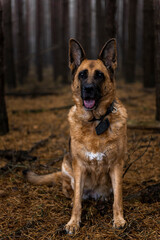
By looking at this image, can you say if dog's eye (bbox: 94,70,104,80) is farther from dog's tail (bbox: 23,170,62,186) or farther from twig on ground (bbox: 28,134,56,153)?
twig on ground (bbox: 28,134,56,153)

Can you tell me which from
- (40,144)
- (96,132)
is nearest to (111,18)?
(40,144)

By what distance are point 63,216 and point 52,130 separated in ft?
13.3

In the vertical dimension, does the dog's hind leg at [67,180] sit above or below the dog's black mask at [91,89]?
below

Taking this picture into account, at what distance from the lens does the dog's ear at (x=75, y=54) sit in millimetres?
3162

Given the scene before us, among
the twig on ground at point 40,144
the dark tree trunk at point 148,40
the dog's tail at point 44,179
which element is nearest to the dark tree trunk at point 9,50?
the dark tree trunk at point 148,40

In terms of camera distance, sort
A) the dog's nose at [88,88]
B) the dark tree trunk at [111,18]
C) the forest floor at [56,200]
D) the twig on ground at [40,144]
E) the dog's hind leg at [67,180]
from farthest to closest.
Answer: the dark tree trunk at [111,18]
the twig on ground at [40,144]
the dog's hind leg at [67,180]
the dog's nose at [88,88]
the forest floor at [56,200]

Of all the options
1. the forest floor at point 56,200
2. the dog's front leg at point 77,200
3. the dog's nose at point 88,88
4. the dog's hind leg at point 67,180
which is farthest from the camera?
the dog's hind leg at point 67,180

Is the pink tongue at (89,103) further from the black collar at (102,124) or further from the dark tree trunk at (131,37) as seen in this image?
the dark tree trunk at (131,37)

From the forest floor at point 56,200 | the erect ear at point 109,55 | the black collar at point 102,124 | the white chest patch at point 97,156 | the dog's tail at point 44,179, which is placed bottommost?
the forest floor at point 56,200

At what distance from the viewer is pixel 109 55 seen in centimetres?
315

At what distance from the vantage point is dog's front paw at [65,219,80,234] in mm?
2786

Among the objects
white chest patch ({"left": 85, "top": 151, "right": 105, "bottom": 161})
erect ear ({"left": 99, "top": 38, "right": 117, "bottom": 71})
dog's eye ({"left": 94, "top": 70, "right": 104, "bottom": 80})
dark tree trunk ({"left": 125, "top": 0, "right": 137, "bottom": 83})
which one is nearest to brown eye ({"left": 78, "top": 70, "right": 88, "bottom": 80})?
dog's eye ({"left": 94, "top": 70, "right": 104, "bottom": 80})

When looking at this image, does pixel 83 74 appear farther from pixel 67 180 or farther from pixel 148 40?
pixel 148 40

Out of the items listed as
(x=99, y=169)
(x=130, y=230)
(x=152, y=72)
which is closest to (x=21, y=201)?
(x=99, y=169)
